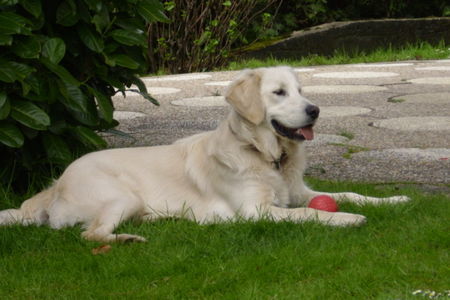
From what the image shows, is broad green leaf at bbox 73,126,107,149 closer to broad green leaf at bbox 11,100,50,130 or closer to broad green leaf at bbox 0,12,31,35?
broad green leaf at bbox 11,100,50,130

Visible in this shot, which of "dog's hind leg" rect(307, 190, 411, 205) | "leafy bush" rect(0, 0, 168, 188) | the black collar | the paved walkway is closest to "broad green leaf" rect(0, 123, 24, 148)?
"leafy bush" rect(0, 0, 168, 188)

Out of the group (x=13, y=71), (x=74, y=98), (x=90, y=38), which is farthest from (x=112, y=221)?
(x=90, y=38)

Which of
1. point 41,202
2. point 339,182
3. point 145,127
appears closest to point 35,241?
point 41,202

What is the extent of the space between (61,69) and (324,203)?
5.17 ft

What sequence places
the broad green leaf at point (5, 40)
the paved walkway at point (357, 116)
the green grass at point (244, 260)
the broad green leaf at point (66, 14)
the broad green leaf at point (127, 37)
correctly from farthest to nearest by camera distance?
the paved walkway at point (357, 116) < the broad green leaf at point (127, 37) < the broad green leaf at point (66, 14) < the broad green leaf at point (5, 40) < the green grass at point (244, 260)

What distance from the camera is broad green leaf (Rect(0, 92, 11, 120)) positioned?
418cm

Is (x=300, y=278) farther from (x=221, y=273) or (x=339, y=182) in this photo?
(x=339, y=182)

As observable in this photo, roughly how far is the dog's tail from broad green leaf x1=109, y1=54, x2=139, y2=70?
86 centimetres

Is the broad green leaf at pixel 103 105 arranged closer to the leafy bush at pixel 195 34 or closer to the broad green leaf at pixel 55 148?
the broad green leaf at pixel 55 148

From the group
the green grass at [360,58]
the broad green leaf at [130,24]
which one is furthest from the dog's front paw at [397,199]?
the green grass at [360,58]

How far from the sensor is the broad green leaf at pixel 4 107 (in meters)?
4.18

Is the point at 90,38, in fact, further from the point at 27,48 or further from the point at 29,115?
the point at 29,115

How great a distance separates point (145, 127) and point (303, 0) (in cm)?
776

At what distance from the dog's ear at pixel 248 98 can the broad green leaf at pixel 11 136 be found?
1.12 m
